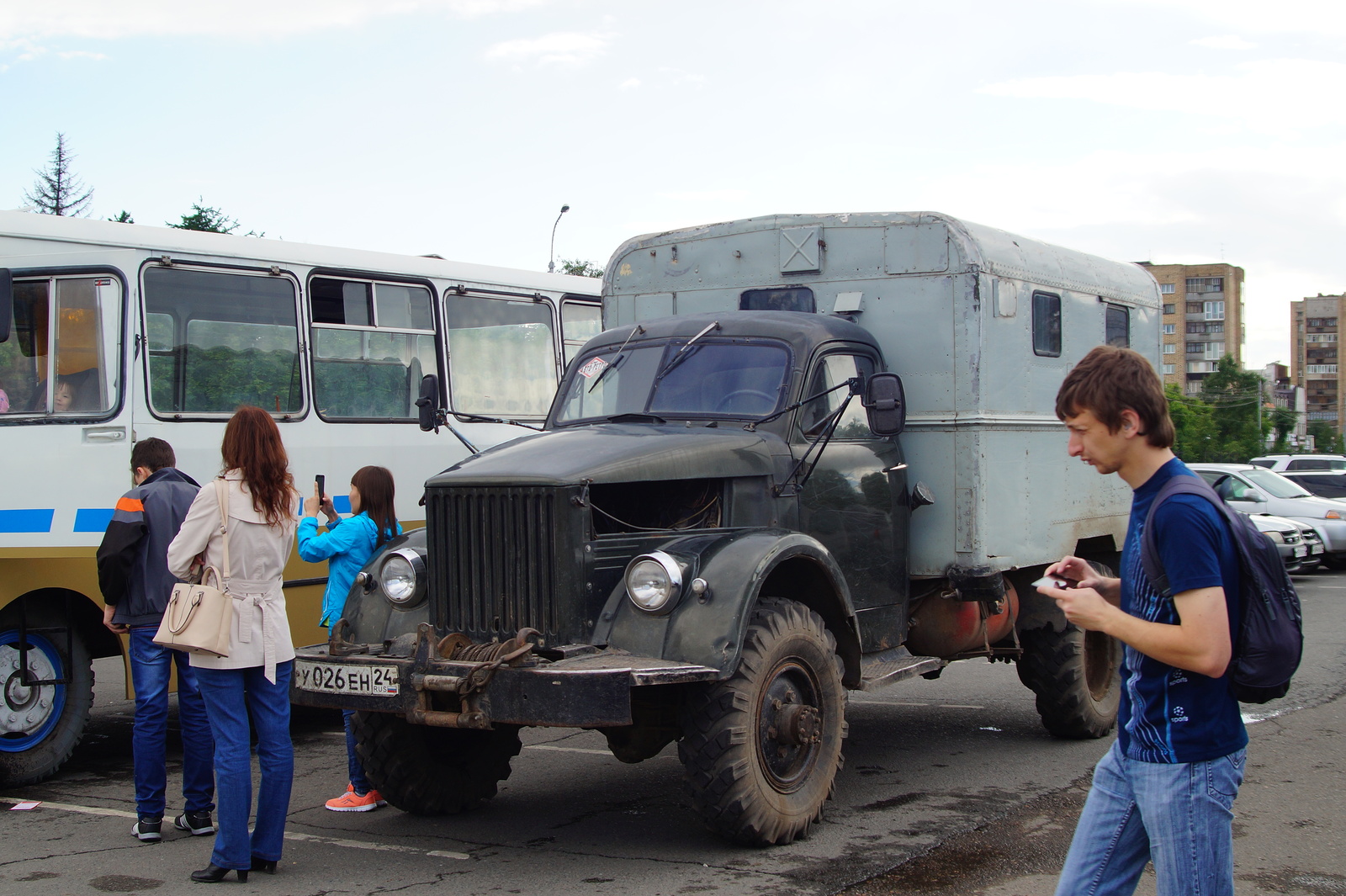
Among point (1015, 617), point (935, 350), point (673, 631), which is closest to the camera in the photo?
point (673, 631)

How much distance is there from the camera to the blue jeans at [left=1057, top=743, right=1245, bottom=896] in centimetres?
300

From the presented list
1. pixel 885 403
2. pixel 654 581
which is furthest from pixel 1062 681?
pixel 654 581

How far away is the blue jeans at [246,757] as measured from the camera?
18.0ft

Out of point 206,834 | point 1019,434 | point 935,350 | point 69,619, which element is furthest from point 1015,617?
point 69,619

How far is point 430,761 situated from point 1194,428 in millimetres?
74185

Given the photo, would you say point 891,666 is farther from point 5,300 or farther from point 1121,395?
point 5,300

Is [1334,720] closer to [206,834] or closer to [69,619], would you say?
[206,834]

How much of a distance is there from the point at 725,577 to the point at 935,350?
8.99 feet

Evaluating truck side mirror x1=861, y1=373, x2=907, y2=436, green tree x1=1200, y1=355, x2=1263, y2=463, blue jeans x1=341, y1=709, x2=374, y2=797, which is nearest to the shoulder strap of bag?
blue jeans x1=341, y1=709, x2=374, y2=797

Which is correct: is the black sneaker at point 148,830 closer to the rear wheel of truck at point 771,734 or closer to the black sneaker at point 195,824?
the black sneaker at point 195,824

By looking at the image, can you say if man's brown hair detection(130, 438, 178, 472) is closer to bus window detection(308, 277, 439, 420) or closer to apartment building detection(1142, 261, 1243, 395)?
bus window detection(308, 277, 439, 420)

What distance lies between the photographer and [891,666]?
716cm

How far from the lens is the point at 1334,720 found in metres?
9.05

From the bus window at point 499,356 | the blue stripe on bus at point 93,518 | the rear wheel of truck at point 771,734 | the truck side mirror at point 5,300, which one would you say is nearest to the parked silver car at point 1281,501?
the bus window at point 499,356
